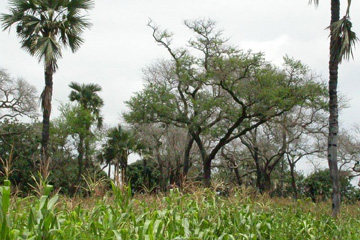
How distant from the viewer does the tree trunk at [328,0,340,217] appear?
14.9 m

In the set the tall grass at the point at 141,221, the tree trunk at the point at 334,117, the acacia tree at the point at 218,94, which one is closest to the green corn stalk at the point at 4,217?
the tall grass at the point at 141,221

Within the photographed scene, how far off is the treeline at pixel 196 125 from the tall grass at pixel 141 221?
12.8m

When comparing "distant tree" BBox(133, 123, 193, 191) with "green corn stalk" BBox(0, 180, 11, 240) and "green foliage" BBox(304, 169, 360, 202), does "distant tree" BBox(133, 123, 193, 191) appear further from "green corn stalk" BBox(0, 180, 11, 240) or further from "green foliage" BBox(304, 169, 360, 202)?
"green corn stalk" BBox(0, 180, 11, 240)

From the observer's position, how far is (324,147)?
36.9 m

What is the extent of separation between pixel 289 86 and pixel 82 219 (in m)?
23.0

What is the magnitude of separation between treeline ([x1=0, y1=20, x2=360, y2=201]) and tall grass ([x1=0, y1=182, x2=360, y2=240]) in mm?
12763

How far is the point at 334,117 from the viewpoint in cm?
1530

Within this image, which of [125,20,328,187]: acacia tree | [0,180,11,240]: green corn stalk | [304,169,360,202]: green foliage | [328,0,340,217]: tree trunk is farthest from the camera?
[304,169,360,202]: green foliage

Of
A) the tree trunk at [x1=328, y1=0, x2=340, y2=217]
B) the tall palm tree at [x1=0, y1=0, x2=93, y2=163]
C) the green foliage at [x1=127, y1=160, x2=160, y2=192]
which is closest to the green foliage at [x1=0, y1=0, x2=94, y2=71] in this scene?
the tall palm tree at [x1=0, y1=0, x2=93, y2=163]

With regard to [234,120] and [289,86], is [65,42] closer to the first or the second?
[234,120]

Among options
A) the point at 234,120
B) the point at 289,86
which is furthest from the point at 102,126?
the point at 289,86

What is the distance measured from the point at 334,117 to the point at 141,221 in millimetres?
10040

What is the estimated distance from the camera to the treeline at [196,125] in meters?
28.0

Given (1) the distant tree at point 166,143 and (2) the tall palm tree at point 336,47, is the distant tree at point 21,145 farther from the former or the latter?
(2) the tall palm tree at point 336,47
